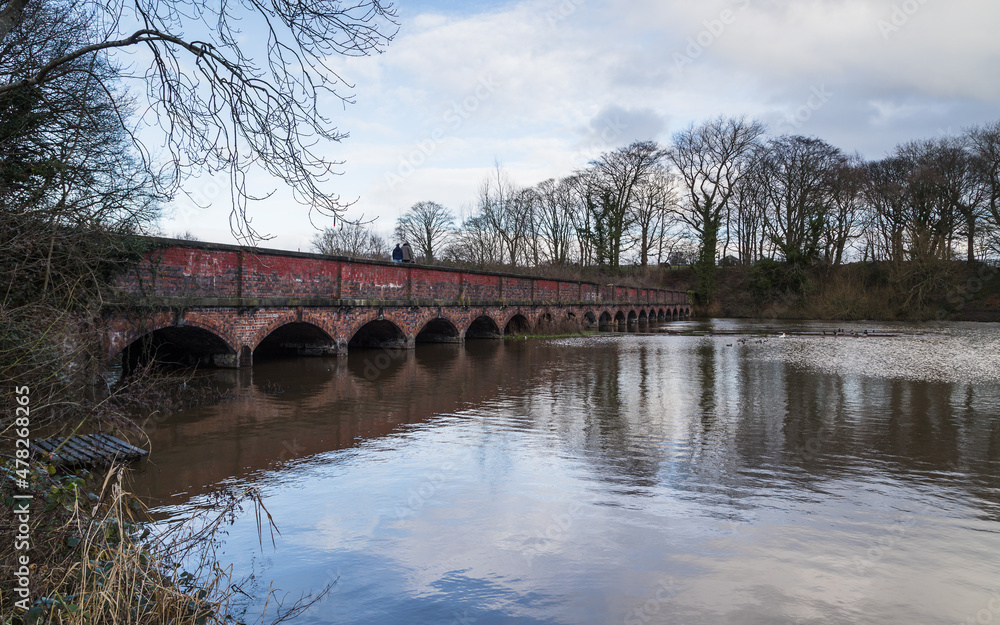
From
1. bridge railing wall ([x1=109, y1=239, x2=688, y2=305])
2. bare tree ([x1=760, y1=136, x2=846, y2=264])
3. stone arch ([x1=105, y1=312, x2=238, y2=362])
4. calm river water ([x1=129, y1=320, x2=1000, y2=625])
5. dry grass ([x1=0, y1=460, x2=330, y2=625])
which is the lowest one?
calm river water ([x1=129, y1=320, x2=1000, y2=625])

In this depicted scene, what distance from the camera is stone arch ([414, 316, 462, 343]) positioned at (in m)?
20.1

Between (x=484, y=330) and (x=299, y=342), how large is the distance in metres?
9.09

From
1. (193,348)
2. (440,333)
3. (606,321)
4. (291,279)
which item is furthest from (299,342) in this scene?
(606,321)

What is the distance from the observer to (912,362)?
15000mm

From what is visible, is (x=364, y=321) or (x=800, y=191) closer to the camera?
(x=364, y=321)

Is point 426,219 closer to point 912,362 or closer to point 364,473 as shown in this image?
point 912,362

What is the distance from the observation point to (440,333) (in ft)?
68.2

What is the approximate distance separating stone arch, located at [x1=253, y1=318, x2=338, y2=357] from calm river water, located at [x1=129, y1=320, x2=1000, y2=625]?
453 cm

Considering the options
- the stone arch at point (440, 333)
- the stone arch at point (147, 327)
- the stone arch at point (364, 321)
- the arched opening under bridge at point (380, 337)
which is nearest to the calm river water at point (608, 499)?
the stone arch at point (147, 327)

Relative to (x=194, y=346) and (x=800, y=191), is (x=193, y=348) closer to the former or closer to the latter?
(x=194, y=346)

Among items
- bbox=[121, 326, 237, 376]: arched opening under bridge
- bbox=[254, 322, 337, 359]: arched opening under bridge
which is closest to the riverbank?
bbox=[254, 322, 337, 359]: arched opening under bridge

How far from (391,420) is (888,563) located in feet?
19.6

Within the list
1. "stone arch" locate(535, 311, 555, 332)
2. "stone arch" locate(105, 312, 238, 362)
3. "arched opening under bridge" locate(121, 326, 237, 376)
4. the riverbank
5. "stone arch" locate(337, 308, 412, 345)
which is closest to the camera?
"stone arch" locate(105, 312, 238, 362)

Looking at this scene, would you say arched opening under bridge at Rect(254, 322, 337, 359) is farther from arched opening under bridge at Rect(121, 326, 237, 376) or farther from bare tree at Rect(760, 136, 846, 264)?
bare tree at Rect(760, 136, 846, 264)
